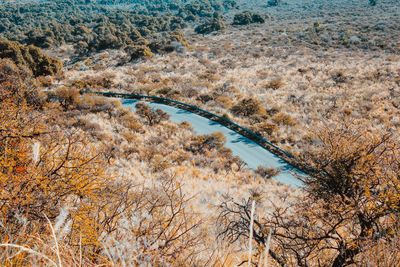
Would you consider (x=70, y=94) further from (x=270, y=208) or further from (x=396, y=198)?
(x=396, y=198)

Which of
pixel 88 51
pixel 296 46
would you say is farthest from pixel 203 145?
pixel 88 51

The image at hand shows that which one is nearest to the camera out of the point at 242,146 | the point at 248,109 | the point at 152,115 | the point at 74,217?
the point at 74,217

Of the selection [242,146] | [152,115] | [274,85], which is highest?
[152,115]

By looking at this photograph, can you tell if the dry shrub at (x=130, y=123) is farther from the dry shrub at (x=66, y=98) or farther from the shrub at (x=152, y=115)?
the dry shrub at (x=66, y=98)

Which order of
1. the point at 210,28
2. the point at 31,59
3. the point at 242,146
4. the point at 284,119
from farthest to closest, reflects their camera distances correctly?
the point at 210,28
the point at 31,59
the point at 284,119
the point at 242,146

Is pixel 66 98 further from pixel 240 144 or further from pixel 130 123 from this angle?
pixel 240 144

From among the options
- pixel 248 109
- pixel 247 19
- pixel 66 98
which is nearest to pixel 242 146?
pixel 248 109

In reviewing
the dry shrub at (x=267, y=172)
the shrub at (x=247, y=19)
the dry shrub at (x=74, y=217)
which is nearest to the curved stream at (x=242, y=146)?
the dry shrub at (x=267, y=172)

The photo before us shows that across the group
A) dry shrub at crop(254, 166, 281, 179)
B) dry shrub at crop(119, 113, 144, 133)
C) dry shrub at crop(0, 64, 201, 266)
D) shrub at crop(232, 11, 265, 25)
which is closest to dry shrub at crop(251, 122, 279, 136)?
dry shrub at crop(254, 166, 281, 179)
